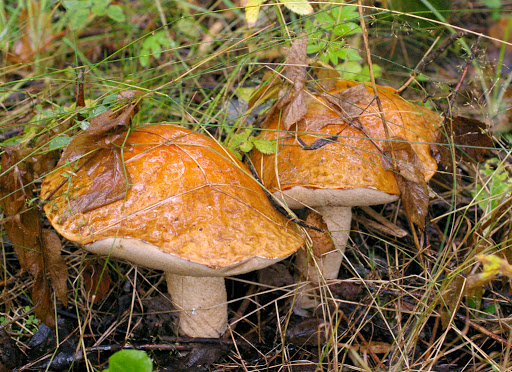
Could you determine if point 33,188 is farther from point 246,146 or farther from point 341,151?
point 341,151

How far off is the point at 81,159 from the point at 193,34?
7.23ft

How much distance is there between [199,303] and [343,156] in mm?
983

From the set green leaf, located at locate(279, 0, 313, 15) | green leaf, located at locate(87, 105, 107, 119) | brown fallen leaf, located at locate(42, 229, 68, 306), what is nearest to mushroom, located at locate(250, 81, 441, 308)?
green leaf, located at locate(279, 0, 313, 15)

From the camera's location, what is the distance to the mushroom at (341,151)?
1.89 meters

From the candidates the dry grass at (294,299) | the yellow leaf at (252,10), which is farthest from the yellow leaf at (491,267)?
the yellow leaf at (252,10)

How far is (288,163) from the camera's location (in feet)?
6.64

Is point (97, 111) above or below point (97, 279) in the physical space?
above

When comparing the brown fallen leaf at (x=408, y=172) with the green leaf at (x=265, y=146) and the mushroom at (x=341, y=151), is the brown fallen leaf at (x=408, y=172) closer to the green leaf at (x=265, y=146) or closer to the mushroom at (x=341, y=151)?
the mushroom at (x=341, y=151)

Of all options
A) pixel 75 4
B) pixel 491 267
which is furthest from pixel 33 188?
pixel 491 267

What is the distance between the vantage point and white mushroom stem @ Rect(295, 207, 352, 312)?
7.41ft

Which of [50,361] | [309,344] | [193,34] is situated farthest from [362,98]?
[193,34]

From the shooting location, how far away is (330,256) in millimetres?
2385

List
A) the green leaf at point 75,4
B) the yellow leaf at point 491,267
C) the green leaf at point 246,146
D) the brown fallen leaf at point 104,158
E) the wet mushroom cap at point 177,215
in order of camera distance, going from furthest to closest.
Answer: the green leaf at point 75,4
the green leaf at point 246,146
the brown fallen leaf at point 104,158
the wet mushroom cap at point 177,215
the yellow leaf at point 491,267

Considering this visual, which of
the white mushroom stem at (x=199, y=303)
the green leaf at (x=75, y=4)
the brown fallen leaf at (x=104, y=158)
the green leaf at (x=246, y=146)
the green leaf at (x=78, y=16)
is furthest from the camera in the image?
the green leaf at (x=78, y=16)
